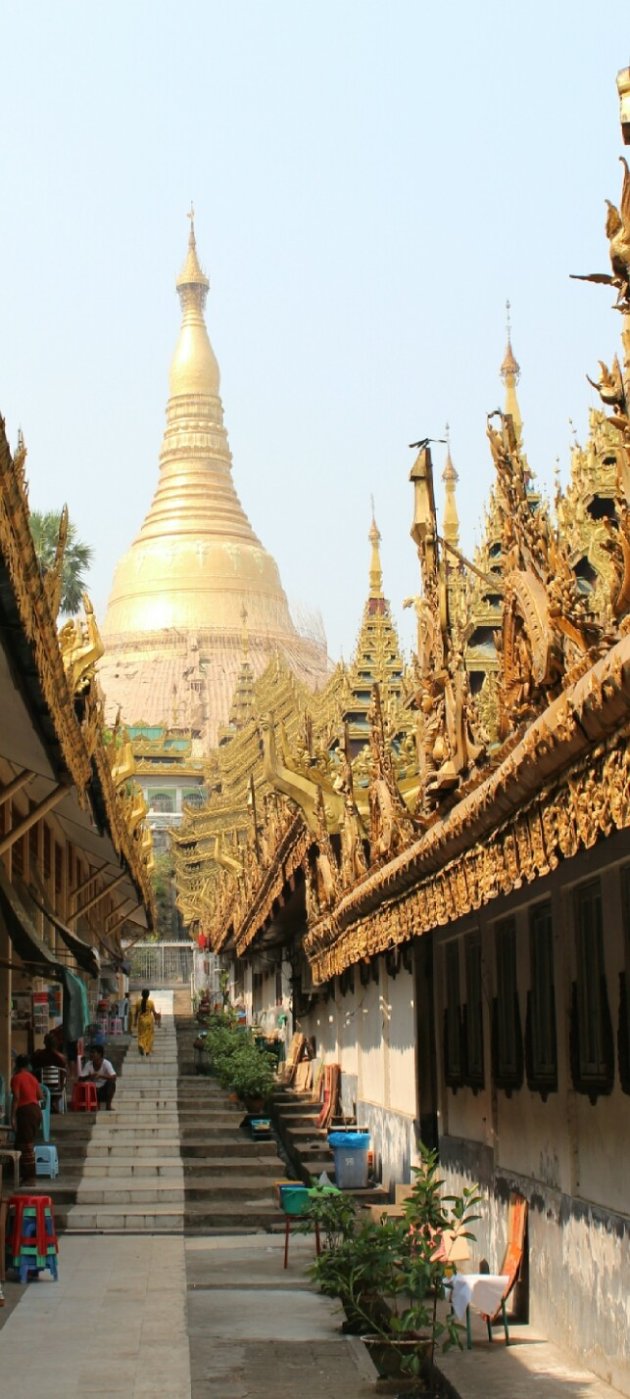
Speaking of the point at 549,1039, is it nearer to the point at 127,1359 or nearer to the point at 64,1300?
the point at 127,1359

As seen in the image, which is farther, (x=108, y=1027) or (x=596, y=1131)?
(x=108, y=1027)

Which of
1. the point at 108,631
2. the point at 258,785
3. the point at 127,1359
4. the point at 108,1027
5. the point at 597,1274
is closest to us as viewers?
the point at 597,1274

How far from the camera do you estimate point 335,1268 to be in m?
10.7

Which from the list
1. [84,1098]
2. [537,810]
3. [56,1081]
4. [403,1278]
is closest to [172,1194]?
[56,1081]

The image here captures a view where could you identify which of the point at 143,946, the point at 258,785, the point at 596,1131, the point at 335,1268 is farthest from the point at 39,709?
the point at 143,946

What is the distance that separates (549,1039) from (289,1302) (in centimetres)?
351

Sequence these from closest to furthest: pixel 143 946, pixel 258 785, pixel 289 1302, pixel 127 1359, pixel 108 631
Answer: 1. pixel 127 1359
2. pixel 289 1302
3. pixel 258 785
4. pixel 143 946
5. pixel 108 631

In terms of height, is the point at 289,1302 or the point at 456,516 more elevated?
the point at 456,516

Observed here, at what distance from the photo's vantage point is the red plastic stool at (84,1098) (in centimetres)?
2536

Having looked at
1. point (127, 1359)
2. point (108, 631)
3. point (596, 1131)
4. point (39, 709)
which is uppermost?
point (108, 631)

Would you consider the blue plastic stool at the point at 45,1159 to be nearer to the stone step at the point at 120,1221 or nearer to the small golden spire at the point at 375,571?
the stone step at the point at 120,1221

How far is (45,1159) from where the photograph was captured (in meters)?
18.9

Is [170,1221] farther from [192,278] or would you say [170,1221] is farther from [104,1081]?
[192,278]

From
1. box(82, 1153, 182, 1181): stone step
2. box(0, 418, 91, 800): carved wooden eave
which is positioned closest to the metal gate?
box(82, 1153, 182, 1181): stone step
